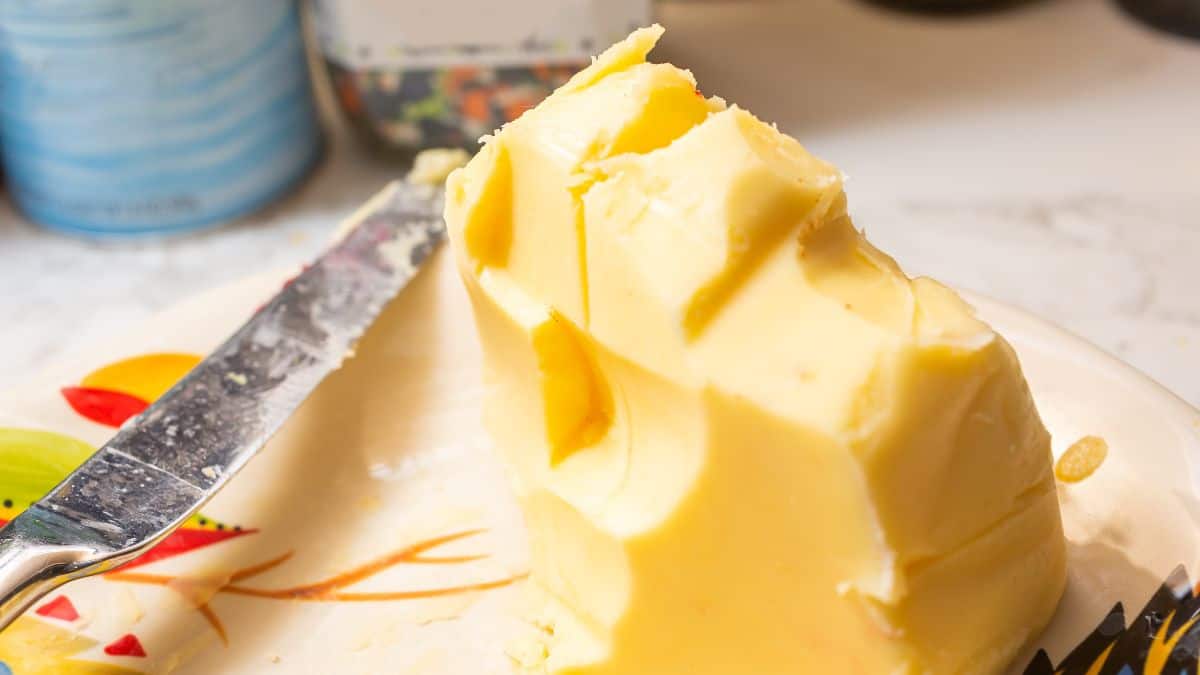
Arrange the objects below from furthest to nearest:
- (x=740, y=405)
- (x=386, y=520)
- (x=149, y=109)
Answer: (x=149, y=109), (x=386, y=520), (x=740, y=405)

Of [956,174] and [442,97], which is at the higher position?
[442,97]

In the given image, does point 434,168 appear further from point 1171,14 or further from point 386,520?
point 1171,14

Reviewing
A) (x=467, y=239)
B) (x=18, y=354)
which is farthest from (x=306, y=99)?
(x=467, y=239)

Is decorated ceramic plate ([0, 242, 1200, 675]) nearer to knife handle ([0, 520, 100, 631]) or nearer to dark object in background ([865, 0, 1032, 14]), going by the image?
knife handle ([0, 520, 100, 631])

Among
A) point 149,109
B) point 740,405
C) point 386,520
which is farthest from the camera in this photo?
point 149,109

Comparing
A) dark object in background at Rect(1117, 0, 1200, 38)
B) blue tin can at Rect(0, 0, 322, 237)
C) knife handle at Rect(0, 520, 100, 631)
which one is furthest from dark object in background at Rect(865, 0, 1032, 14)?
knife handle at Rect(0, 520, 100, 631)

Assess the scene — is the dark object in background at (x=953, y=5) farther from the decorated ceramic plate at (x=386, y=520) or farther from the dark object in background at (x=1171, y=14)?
the decorated ceramic plate at (x=386, y=520)

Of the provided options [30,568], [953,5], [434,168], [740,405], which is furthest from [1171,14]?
[30,568]

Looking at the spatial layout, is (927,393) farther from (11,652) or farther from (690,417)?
(11,652)
